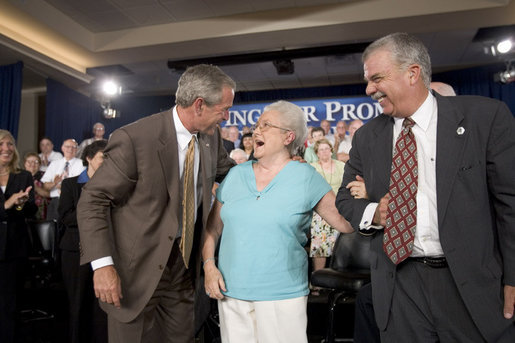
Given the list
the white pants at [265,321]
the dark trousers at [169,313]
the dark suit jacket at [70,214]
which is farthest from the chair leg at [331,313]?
the dark suit jacket at [70,214]

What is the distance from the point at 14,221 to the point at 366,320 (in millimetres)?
2745

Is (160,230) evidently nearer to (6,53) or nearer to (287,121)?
(287,121)

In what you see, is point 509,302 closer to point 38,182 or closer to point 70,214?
point 70,214

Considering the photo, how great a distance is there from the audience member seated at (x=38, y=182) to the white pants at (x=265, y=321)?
525cm

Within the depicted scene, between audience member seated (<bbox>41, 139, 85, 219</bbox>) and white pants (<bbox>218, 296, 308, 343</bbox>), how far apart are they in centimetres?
494

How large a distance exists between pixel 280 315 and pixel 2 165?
2823 millimetres

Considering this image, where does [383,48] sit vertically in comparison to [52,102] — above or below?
below

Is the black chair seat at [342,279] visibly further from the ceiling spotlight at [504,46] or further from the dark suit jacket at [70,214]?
the ceiling spotlight at [504,46]

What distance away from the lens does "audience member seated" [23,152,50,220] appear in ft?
19.9

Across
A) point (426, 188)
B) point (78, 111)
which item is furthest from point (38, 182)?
point (426, 188)

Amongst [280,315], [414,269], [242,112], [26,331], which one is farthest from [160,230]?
[242,112]

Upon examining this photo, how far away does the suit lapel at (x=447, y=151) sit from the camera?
1.33 meters

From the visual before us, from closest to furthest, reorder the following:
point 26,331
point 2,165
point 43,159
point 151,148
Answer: point 151,148 → point 2,165 → point 26,331 → point 43,159

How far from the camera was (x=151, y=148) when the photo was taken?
1796 millimetres
